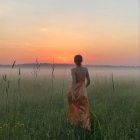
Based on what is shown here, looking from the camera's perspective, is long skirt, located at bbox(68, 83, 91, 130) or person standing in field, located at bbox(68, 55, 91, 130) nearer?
person standing in field, located at bbox(68, 55, 91, 130)

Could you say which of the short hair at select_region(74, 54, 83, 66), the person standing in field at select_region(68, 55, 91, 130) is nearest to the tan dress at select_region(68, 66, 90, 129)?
the person standing in field at select_region(68, 55, 91, 130)

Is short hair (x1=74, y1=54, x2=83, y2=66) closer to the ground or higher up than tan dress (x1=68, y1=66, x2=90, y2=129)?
higher up

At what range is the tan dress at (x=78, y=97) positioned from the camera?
984cm

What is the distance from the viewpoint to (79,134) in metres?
9.46

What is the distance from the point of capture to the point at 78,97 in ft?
32.9

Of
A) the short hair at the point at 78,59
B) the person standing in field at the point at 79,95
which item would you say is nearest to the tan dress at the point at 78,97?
the person standing in field at the point at 79,95

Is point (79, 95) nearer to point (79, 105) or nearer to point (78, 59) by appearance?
point (79, 105)

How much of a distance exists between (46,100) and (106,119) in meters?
6.46

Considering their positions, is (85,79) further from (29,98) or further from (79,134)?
(29,98)

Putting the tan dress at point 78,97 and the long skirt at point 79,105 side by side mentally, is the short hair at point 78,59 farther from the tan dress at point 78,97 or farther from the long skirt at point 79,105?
the long skirt at point 79,105

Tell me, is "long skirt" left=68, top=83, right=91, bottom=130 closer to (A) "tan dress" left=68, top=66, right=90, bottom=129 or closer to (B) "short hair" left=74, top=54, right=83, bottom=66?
(A) "tan dress" left=68, top=66, right=90, bottom=129

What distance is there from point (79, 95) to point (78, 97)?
0.20 ft

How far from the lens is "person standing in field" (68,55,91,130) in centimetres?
982

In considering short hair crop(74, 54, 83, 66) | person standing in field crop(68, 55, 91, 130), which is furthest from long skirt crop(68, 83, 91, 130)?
short hair crop(74, 54, 83, 66)
